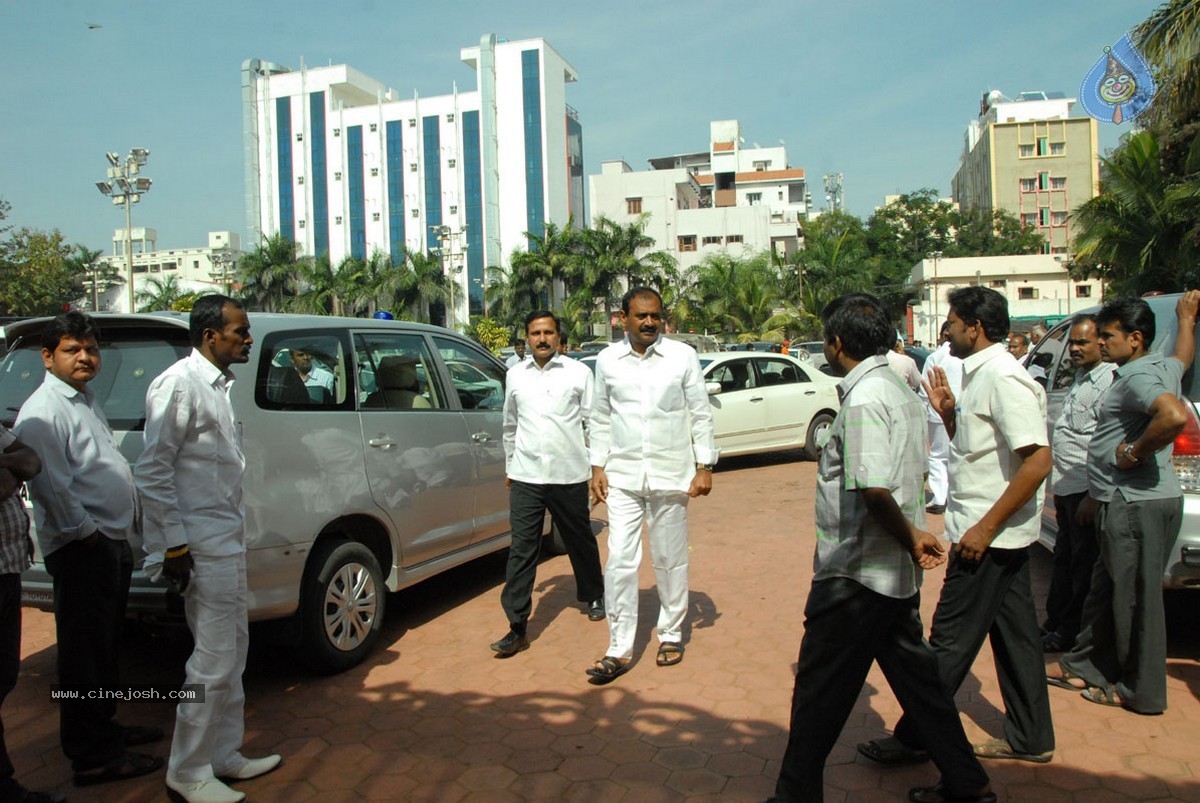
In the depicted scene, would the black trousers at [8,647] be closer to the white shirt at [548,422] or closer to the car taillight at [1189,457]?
the white shirt at [548,422]

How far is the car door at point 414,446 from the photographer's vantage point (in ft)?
15.9

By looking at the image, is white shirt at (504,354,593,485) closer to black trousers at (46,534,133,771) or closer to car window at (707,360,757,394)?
black trousers at (46,534,133,771)

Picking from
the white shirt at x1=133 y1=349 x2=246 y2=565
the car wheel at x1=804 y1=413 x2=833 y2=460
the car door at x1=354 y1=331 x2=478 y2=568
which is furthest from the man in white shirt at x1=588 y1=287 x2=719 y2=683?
the car wheel at x1=804 y1=413 x2=833 y2=460

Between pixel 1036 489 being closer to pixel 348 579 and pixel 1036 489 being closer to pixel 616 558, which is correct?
pixel 616 558

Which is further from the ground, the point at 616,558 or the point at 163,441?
the point at 163,441

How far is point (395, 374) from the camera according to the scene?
17.3 feet

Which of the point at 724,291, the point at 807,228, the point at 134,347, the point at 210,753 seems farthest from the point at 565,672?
the point at 807,228

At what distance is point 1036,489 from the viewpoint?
3.13 meters

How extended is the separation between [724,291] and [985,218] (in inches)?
1343

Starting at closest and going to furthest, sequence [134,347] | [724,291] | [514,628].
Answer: [134,347] → [514,628] → [724,291]

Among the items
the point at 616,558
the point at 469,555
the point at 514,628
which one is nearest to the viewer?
the point at 616,558

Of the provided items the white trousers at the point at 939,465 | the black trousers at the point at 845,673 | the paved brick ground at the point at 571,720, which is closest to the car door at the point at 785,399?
the white trousers at the point at 939,465

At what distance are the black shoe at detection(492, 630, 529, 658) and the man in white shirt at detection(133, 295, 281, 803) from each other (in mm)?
1678

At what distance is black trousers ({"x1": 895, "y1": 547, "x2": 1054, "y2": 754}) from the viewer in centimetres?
324
